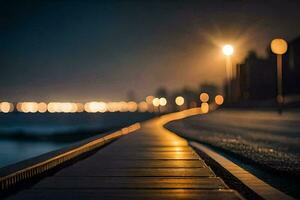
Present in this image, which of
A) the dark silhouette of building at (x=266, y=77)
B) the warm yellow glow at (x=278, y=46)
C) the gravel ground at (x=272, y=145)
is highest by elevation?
the dark silhouette of building at (x=266, y=77)

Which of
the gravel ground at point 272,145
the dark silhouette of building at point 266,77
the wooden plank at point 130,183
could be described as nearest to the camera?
the wooden plank at point 130,183

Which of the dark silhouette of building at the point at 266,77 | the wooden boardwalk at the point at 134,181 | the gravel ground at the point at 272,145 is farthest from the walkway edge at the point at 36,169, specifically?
the dark silhouette of building at the point at 266,77

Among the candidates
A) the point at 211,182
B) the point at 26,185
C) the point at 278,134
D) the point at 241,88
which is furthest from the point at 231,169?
the point at 241,88

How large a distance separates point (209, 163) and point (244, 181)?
5610 millimetres

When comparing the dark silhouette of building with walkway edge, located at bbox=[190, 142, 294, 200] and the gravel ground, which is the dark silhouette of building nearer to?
the gravel ground

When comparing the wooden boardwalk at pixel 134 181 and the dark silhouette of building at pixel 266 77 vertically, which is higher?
the dark silhouette of building at pixel 266 77

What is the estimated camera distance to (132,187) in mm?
12156

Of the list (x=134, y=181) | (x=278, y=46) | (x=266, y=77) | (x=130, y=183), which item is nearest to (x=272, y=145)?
(x=134, y=181)

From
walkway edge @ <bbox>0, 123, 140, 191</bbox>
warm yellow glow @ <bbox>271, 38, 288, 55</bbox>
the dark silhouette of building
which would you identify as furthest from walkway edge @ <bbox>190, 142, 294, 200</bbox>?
the dark silhouette of building

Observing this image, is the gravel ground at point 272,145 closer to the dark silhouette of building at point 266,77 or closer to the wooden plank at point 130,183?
the wooden plank at point 130,183

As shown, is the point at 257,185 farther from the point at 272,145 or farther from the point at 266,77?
the point at 266,77

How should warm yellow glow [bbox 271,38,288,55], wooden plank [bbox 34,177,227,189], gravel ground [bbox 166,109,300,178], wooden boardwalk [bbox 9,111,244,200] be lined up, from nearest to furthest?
wooden boardwalk [bbox 9,111,244,200] → wooden plank [bbox 34,177,227,189] → gravel ground [bbox 166,109,300,178] → warm yellow glow [bbox 271,38,288,55]

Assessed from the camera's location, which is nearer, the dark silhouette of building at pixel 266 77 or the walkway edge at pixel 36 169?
the walkway edge at pixel 36 169

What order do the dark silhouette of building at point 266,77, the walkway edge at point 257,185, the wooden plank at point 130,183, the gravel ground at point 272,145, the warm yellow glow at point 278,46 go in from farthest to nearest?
the dark silhouette of building at point 266,77, the warm yellow glow at point 278,46, the gravel ground at point 272,145, the wooden plank at point 130,183, the walkway edge at point 257,185
